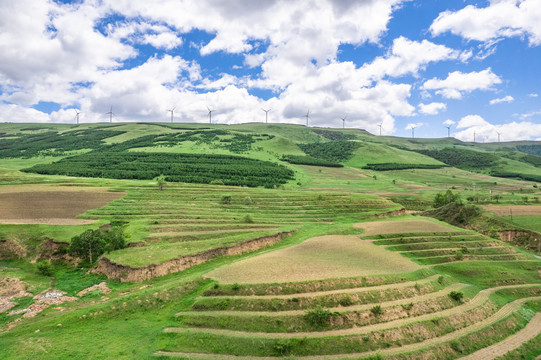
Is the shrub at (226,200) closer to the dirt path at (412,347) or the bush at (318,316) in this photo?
the bush at (318,316)

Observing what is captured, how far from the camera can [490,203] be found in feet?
428

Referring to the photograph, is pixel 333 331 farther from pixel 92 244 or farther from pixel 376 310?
pixel 92 244

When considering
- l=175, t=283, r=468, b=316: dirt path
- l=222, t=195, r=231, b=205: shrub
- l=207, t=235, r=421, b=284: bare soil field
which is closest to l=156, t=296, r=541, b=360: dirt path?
l=175, t=283, r=468, b=316: dirt path

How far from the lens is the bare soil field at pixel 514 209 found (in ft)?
355

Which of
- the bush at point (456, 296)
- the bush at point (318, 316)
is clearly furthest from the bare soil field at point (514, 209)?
the bush at point (318, 316)

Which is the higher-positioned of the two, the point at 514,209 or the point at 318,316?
the point at 514,209

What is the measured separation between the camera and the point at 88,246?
6419 centimetres

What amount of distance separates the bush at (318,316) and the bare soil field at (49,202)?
71283mm

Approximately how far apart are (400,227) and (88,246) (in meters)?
85.8

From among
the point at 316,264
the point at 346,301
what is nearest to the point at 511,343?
the point at 346,301

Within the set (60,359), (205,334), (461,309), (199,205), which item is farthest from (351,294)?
(199,205)

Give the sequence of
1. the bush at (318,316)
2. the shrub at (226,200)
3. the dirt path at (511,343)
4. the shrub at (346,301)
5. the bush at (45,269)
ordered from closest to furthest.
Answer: the bush at (318,316)
the dirt path at (511,343)
the shrub at (346,301)
the bush at (45,269)
the shrub at (226,200)

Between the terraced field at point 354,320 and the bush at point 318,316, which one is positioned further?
the bush at point 318,316

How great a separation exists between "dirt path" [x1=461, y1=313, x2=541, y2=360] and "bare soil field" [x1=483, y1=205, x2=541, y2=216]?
71654mm
